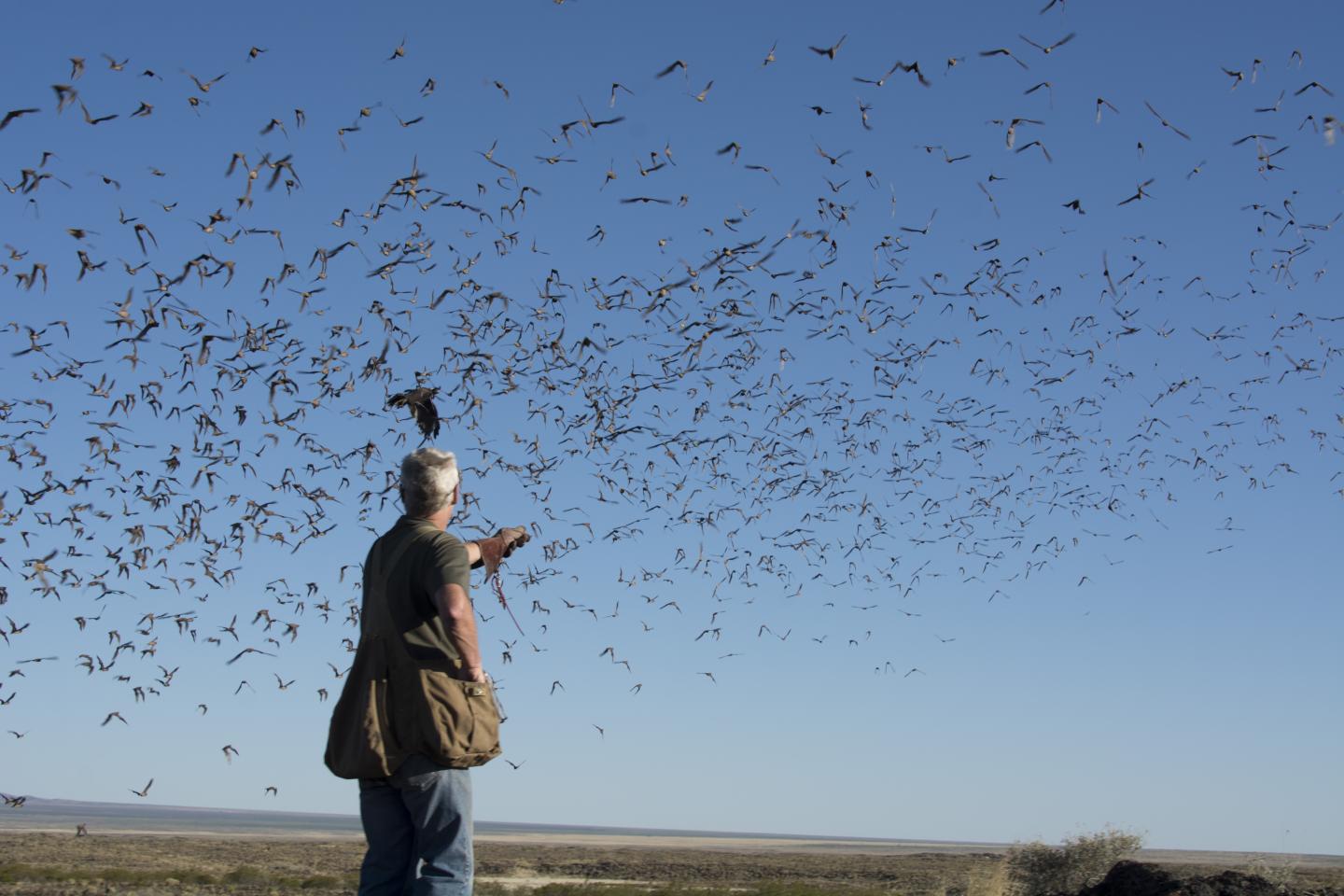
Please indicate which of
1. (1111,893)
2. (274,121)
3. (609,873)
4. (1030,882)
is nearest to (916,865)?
(609,873)

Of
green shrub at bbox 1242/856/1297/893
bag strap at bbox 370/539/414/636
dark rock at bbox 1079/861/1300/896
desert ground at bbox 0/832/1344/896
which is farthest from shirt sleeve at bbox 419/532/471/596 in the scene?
desert ground at bbox 0/832/1344/896

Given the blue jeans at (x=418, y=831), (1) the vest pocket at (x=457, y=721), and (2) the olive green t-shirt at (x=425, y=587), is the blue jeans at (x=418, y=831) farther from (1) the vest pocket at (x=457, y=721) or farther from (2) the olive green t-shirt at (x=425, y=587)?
(2) the olive green t-shirt at (x=425, y=587)

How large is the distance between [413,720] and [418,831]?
20.7 inches

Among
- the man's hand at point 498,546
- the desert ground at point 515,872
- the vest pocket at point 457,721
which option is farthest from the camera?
the desert ground at point 515,872

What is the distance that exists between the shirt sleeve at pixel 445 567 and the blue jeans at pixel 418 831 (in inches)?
32.7

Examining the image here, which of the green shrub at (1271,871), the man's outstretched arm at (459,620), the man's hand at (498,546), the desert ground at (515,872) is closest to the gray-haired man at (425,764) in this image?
the man's outstretched arm at (459,620)

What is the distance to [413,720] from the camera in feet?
20.7

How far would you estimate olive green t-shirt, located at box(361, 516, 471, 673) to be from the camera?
6367mm

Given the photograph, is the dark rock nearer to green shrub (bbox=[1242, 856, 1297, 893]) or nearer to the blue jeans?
green shrub (bbox=[1242, 856, 1297, 893])

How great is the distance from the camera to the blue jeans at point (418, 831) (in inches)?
247

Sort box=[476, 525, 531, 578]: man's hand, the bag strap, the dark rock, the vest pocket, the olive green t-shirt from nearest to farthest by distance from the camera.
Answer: the vest pocket < the olive green t-shirt < the bag strap < box=[476, 525, 531, 578]: man's hand < the dark rock

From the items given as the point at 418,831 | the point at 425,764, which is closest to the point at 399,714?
the point at 425,764

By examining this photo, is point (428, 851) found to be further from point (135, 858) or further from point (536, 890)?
point (135, 858)

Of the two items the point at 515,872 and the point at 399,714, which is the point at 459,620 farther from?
Result: the point at 515,872
